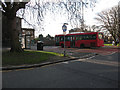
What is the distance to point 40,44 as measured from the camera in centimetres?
1551

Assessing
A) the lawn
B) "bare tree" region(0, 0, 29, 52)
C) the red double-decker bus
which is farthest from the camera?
the red double-decker bus

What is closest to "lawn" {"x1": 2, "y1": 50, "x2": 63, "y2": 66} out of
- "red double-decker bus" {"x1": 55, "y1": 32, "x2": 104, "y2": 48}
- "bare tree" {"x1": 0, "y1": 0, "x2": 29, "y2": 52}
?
"bare tree" {"x1": 0, "y1": 0, "x2": 29, "y2": 52}

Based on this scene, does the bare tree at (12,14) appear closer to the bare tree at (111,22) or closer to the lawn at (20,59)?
the lawn at (20,59)

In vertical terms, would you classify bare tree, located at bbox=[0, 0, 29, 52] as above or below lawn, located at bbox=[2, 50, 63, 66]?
above

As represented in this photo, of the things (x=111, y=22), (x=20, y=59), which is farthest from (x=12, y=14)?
(x=111, y=22)

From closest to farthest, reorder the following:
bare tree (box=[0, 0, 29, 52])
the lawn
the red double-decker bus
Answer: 1. the lawn
2. bare tree (box=[0, 0, 29, 52])
3. the red double-decker bus

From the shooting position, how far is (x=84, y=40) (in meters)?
18.0

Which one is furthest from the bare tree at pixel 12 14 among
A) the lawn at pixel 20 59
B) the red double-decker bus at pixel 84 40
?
the red double-decker bus at pixel 84 40

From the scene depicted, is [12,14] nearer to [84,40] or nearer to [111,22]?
[84,40]

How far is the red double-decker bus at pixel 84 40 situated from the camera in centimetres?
1684

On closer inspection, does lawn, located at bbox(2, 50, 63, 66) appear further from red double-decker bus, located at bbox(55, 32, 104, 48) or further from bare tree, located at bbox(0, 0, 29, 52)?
red double-decker bus, located at bbox(55, 32, 104, 48)

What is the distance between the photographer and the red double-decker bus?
1684 centimetres

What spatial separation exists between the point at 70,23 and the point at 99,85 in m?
7.71

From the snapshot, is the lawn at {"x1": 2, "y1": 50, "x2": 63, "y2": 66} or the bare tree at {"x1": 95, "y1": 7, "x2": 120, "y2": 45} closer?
the lawn at {"x1": 2, "y1": 50, "x2": 63, "y2": 66}
